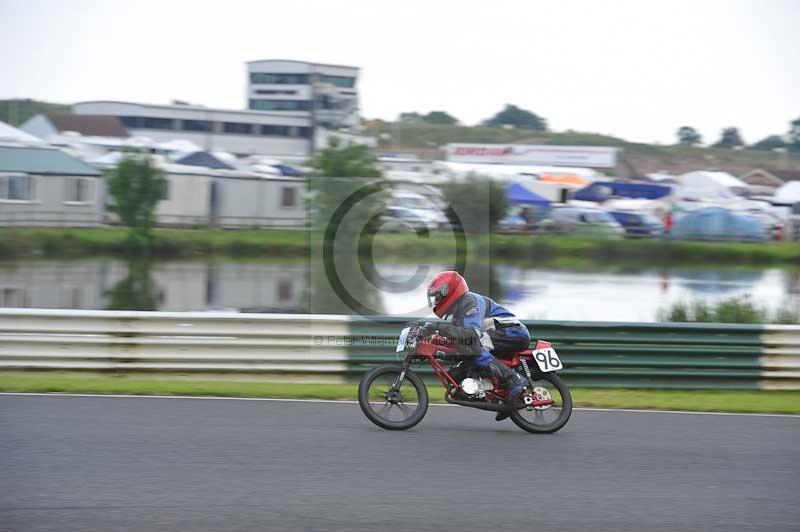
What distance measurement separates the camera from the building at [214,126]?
202 ft

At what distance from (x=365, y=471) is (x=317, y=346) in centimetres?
479

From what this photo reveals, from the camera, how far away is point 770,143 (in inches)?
4660

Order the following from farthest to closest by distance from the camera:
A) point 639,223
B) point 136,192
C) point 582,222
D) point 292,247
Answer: point 639,223 → point 582,222 → point 136,192 → point 292,247

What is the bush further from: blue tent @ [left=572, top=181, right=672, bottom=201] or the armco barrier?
blue tent @ [left=572, top=181, right=672, bottom=201]

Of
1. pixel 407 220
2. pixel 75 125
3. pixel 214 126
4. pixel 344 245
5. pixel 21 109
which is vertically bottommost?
pixel 344 245

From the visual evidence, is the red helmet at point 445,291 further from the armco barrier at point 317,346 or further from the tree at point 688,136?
the tree at point 688,136

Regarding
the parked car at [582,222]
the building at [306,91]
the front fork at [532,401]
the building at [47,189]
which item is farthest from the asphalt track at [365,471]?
the building at [306,91]

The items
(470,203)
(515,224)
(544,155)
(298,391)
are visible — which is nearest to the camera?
(298,391)

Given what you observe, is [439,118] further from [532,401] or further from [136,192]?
[532,401]

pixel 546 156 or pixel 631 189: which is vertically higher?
pixel 546 156

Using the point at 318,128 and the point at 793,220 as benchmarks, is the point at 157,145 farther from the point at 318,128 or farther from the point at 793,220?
the point at 793,220

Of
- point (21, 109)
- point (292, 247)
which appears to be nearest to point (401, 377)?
point (292, 247)

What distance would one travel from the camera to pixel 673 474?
766 cm

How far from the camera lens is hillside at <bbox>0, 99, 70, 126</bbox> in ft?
288
